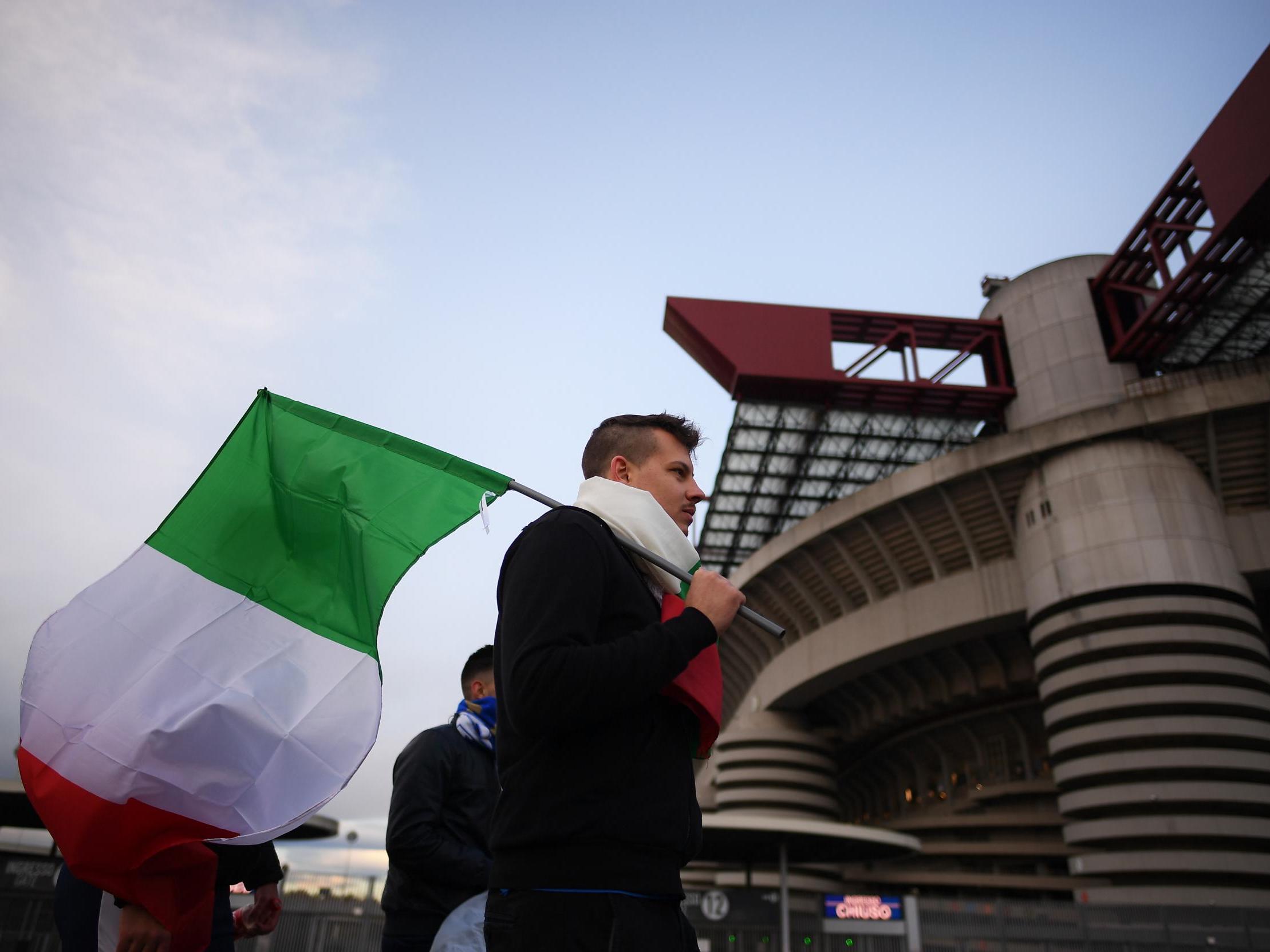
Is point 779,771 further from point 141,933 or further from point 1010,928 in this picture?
point 141,933

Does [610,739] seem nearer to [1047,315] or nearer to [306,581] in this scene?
A: [306,581]

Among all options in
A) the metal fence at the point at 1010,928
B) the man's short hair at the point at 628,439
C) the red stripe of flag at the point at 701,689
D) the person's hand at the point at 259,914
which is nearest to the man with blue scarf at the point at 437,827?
the person's hand at the point at 259,914

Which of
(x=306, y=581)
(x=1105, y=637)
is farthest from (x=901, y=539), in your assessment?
(x=306, y=581)

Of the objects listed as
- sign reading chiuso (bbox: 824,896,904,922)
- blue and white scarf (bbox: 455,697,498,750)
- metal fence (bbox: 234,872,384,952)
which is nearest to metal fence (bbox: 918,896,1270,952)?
sign reading chiuso (bbox: 824,896,904,922)

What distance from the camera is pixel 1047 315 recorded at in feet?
91.0

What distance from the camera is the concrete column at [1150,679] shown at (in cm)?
1973

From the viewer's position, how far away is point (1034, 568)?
23.4 meters

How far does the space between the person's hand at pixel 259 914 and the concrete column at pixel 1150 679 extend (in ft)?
74.0

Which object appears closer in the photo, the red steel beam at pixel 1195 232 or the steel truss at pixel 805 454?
the red steel beam at pixel 1195 232

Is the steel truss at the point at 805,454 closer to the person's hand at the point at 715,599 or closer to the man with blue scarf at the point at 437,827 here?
the man with blue scarf at the point at 437,827

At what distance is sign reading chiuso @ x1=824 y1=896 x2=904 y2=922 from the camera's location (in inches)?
674

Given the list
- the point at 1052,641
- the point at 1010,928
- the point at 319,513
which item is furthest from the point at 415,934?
the point at 1052,641

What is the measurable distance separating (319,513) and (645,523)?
4.95ft

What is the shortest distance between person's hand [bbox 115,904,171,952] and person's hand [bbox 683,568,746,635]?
1.76m
